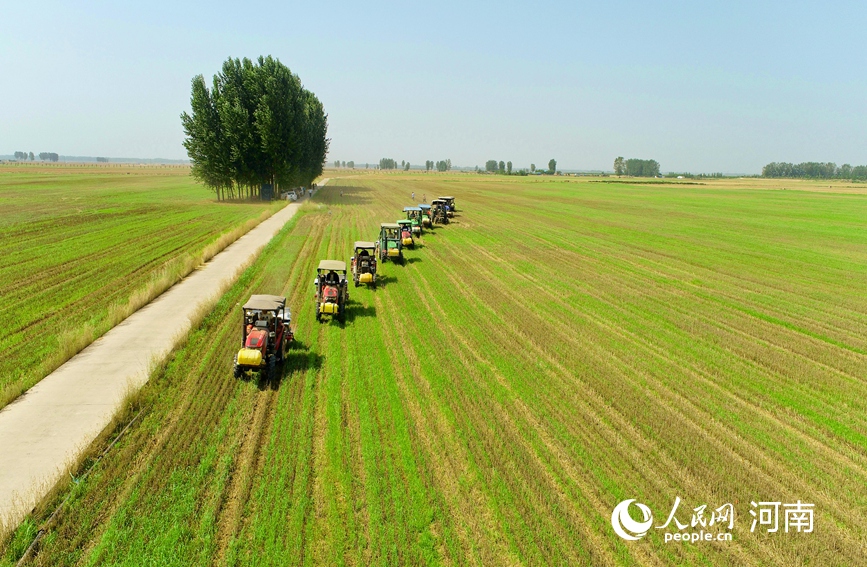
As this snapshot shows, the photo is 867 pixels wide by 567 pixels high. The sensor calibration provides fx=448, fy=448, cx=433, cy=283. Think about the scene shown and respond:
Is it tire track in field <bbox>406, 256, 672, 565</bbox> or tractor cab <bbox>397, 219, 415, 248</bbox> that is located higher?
tractor cab <bbox>397, 219, 415, 248</bbox>

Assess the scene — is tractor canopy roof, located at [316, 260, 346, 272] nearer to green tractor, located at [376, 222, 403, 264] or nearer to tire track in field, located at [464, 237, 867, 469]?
tire track in field, located at [464, 237, 867, 469]

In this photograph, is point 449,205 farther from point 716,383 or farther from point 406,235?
point 716,383

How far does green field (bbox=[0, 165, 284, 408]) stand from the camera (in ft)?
42.3

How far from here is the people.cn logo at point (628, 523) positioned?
281 inches

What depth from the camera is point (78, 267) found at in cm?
2138

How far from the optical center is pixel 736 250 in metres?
30.9

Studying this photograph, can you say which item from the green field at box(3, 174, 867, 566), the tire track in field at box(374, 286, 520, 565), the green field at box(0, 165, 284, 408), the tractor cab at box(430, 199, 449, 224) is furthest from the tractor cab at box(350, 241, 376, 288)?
the tractor cab at box(430, 199, 449, 224)

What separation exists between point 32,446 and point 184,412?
2.58 m

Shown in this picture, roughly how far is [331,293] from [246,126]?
139 ft

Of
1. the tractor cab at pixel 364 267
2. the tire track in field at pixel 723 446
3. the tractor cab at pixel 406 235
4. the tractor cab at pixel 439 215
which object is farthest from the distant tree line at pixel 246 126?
the tire track in field at pixel 723 446

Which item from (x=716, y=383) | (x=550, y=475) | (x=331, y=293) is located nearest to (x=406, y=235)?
(x=331, y=293)

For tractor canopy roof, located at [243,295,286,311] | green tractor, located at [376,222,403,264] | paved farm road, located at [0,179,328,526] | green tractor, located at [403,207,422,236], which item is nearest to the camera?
paved farm road, located at [0,179,328,526]

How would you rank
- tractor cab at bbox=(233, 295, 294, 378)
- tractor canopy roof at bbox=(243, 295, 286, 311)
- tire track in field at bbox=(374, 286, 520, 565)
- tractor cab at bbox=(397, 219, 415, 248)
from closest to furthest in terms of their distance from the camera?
tire track in field at bbox=(374, 286, 520, 565) → tractor cab at bbox=(233, 295, 294, 378) → tractor canopy roof at bbox=(243, 295, 286, 311) → tractor cab at bbox=(397, 219, 415, 248)

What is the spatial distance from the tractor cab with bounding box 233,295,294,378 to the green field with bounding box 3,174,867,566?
0.54 metres
